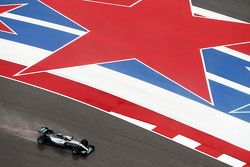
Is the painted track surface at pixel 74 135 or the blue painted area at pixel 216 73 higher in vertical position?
the blue painted area at pixel 216 73

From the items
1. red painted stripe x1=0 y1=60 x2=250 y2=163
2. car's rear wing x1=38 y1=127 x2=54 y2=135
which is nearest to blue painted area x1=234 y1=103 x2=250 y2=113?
red painted stripe x1=0 y1=60 x2=250 y2=163

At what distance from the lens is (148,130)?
510 inches

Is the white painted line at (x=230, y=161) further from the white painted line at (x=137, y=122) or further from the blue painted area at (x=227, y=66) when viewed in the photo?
the blue painted area at (x=227, y=66)

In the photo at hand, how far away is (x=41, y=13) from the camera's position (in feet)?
55.5

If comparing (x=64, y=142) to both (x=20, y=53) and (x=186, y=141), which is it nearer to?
(x=186, y=141)

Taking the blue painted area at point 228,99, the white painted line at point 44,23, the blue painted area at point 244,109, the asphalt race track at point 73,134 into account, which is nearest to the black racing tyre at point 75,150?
the asphalt race track at point 73,134

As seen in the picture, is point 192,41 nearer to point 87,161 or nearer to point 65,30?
point 65,30

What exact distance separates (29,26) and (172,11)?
4832 millimetres

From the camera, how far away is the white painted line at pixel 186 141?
41.5ft

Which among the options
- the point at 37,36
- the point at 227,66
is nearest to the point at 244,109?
the point at 227,66

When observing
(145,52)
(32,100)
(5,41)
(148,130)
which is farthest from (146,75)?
(5,41)

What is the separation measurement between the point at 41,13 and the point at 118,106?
508cm

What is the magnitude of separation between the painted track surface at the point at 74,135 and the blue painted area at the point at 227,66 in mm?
3438

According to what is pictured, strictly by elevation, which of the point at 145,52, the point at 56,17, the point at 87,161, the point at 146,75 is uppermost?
the point at 56,17
